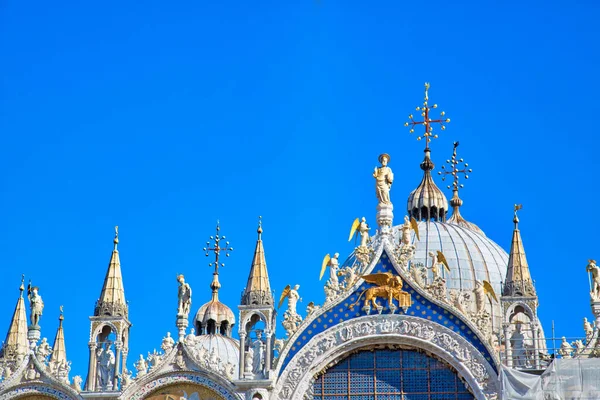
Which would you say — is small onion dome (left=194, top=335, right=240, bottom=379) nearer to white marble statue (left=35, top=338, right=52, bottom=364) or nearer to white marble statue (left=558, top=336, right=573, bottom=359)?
white marble statue (left=35, top=338, right=52, bottom=364)

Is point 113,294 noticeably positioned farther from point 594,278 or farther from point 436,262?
point 594,278

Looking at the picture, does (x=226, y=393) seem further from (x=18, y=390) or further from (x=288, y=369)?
(x=18, y=390)

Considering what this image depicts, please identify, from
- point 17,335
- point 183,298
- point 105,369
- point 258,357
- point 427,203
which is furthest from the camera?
point 427,203

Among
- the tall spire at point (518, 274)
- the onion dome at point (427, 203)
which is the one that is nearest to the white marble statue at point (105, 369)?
the tall spire at point (518, 274)

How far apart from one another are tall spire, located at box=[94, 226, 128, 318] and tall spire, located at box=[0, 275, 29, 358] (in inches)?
170

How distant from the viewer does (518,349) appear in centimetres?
4175

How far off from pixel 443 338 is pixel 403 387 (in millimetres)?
1754

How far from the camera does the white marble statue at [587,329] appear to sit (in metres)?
42.3

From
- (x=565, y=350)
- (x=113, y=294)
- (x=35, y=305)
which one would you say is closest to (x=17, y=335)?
(x=35, y=305)

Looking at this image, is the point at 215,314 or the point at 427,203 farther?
the point at 215,314

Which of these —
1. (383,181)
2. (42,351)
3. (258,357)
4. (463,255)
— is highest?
(463,255)

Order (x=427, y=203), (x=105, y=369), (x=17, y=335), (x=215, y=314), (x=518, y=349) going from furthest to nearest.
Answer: (x=215, y=314)
(x=427, y=203)
(x=17, y=335)
(x=105, y=369)
(x=518, y=349)

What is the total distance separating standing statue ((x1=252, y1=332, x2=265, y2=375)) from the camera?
43.0m

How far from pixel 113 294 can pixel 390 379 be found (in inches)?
327
